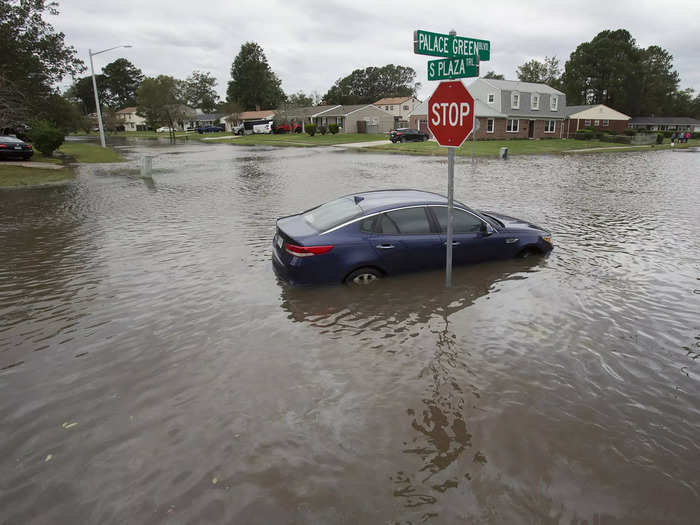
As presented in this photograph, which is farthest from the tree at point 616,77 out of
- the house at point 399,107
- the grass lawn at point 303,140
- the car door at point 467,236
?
the car door at point 467,236

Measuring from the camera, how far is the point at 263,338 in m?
5.71

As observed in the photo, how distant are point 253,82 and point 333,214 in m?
124

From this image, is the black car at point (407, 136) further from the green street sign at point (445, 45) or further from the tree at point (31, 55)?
the green street sign at point (445, 45)

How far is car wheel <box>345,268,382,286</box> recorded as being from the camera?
7137mm

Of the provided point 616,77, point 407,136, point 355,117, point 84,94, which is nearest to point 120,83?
point 84,94

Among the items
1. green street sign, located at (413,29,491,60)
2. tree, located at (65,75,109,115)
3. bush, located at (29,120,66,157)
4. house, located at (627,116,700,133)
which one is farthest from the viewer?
tree, located at (65,75,109,115)

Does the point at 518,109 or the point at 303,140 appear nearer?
the point at 518,109

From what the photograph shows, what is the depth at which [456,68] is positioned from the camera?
→ 5836 millimetres

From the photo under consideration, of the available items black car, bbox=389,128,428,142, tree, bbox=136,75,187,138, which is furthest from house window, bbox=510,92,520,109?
tree, bbox=136,75,187,138

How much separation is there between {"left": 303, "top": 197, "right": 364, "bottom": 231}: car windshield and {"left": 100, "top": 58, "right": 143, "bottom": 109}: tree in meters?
154

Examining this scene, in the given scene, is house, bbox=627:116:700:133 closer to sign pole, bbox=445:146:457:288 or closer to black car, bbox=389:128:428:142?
black car, bbox=389:128:428:142

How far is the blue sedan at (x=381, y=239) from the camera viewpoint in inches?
269

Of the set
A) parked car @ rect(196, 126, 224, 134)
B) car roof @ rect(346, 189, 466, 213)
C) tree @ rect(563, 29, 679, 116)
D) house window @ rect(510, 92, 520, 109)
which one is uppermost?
tree @ rect(563, 29, 679, 116)

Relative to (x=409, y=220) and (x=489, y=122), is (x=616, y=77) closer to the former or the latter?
(x=489, y=122)
